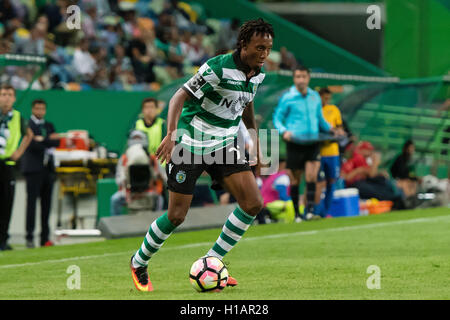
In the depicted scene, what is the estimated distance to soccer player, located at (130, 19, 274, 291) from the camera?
7492 mm

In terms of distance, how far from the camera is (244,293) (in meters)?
7.46

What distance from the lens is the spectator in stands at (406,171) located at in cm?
1802

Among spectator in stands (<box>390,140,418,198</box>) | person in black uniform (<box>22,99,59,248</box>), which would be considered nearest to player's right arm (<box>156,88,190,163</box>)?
person in black uniform (<box>22,99,59,248</box>)

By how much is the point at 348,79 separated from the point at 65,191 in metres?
5.91

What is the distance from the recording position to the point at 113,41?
2203 centimetres

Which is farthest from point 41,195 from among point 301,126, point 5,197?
point 301,126

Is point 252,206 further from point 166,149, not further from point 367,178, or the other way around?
point 367,178

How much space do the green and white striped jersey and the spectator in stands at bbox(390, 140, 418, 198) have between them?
10.7 meters

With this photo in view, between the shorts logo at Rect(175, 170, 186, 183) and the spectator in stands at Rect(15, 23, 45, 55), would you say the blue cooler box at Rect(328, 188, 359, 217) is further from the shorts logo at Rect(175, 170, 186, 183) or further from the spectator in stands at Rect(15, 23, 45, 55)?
the shorts logo at Rect(175, 170, 186, 183)

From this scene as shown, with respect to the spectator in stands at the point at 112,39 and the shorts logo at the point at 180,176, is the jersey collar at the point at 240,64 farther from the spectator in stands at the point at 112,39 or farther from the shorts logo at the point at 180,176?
the spectator in stands at the point at 112,39

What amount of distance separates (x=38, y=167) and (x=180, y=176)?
256 inches

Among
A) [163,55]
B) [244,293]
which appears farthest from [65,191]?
[244,293]
